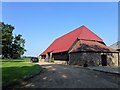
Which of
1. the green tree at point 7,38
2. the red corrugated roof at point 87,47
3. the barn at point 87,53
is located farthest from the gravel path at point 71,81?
the green tree at point 7,38

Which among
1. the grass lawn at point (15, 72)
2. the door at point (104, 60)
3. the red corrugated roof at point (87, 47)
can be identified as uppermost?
the red corrugated roof at point (87, 47)

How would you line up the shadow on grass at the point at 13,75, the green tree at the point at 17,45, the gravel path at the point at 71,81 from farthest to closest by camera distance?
the green tree at the point at 17,45, the shadow on grass at the point at 13,75, the gravel path at the point at 71,81

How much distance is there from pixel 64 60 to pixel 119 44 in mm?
12294

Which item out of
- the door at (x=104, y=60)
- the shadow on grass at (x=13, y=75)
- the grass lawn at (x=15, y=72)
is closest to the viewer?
the shadow on grass at (x=13, y=75)

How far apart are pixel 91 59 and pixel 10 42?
1226 inches

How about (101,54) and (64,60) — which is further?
(64,60)

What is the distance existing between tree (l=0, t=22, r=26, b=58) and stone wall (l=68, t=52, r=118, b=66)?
2466cm

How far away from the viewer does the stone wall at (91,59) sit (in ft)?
111

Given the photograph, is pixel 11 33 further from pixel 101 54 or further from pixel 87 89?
pixel 87 89

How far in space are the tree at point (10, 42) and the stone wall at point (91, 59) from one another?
24658 mm

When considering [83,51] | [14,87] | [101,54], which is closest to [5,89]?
[14,87]

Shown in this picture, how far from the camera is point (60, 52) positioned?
1722 inches

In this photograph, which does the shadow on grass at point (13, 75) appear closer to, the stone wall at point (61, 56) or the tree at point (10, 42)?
the stone wall at point (61, 56)

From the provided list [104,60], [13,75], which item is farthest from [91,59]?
[13,75]
